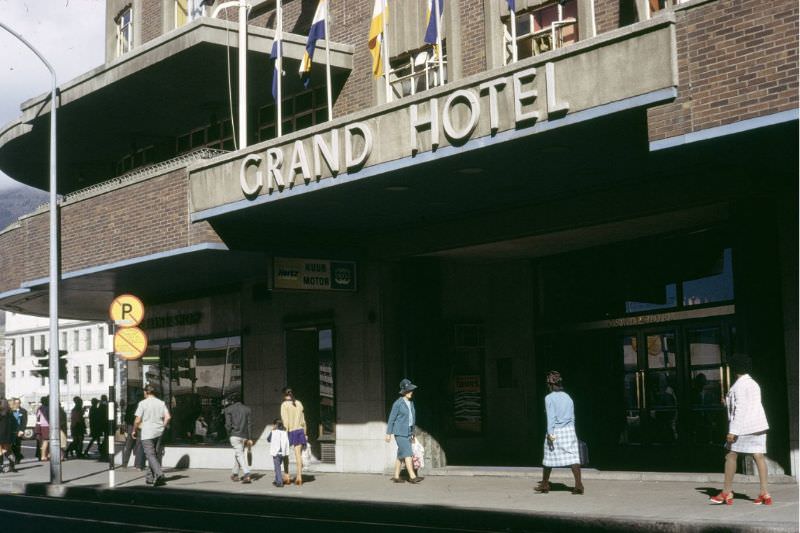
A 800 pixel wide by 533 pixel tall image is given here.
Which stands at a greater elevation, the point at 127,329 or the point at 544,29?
the point at 544,29

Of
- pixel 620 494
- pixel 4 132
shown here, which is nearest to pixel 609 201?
pixel 620 494

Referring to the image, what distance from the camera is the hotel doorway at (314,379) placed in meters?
22.0

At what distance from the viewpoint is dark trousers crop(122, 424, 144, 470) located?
25.0 metres

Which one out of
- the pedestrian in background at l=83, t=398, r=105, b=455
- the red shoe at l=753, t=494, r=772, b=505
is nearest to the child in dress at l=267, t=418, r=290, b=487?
the red shoe at l=753, t=494, r=772, b=505

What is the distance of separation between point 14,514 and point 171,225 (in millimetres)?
6071

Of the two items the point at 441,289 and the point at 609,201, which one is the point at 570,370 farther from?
the point at 609,201

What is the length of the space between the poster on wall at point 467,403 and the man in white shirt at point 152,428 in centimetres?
568

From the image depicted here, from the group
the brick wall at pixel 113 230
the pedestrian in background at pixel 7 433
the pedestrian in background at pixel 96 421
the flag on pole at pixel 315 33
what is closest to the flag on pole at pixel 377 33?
the flag on pole at pixel 315 33

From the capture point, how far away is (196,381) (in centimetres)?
2575

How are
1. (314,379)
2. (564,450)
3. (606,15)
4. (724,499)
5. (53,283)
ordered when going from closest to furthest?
(724,499)
(564,450)
(606,15)
(53,283)
(314,379)

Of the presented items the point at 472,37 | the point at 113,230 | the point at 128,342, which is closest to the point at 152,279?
the point at 113,230

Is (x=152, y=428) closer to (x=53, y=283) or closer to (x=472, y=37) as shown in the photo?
(x=53, y=283)

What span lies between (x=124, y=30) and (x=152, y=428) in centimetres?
1337

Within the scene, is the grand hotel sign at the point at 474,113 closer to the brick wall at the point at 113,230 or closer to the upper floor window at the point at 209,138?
the brick wall at the point at 113,230
